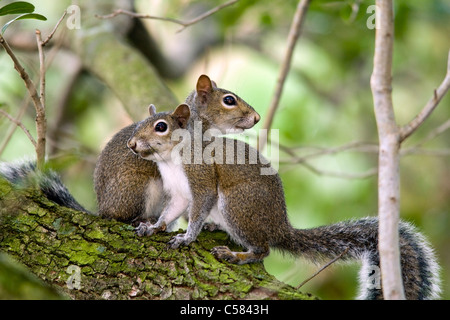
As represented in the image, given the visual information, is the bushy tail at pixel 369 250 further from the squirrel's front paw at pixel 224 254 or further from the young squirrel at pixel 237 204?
the squirrel's front paw at pixel 224 254

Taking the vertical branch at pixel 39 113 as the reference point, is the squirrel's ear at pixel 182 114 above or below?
above

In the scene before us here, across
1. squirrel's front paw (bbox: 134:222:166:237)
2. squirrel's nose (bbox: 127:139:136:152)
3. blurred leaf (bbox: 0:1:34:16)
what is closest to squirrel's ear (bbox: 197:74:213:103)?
squirrel's nose (bbox: 127:139:136:152)

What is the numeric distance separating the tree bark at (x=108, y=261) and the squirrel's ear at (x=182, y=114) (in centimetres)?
83

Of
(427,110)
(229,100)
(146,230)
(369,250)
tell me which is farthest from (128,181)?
(427,110)

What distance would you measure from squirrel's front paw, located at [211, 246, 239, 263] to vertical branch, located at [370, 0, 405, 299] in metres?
1.14

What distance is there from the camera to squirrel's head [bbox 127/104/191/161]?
343cm

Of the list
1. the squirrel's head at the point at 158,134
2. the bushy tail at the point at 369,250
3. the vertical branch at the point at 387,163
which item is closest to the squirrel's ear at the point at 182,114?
the squirrel's head at the point at 158,134

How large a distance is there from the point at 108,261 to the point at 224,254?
65 centimetres

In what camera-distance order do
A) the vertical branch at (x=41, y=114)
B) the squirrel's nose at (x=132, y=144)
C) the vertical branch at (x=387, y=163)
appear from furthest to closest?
the squirrel's nose at (x=132, y=144) → the vertical branch at (x=41, y=114) → the vertical branch at (x=387, y=163)

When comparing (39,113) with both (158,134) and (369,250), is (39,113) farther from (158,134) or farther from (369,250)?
(369,250)

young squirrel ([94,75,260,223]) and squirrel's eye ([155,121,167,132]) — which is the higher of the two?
squirrel's eye ([155,121,167,132])

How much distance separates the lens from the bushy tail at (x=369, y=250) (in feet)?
9.79

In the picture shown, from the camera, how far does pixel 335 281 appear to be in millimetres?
5672

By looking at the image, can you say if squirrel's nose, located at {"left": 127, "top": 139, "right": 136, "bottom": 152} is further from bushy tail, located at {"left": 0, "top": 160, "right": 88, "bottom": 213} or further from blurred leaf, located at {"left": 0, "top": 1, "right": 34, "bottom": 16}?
blurred leaf, located at {"left": 0, "top": 1, "right": 34, "bottom": 16}
